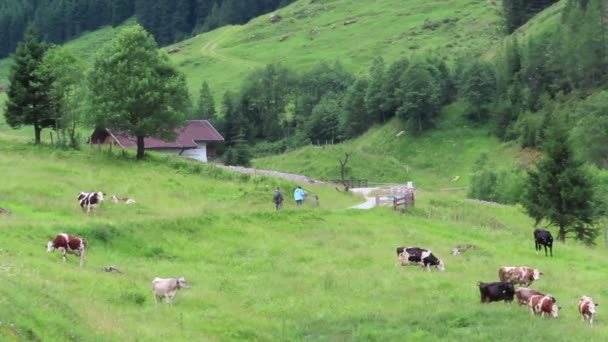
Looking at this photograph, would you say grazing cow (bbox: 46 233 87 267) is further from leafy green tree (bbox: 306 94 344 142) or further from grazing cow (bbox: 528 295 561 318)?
leafy green tree (bbox: 306 94 344 142)

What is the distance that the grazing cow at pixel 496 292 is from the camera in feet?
98.8

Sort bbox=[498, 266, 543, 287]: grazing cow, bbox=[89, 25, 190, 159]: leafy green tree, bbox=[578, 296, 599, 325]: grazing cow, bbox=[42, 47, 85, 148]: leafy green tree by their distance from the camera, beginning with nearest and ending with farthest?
bbox=[578, 296, 599, 325]: grazing cow, bbox=[498, 266, 543, 287]: grazing cow, bbox=[89, 25, 190, 159]: leafy green tree, bbox=[42, 47, 85, 148]: leafy green tree

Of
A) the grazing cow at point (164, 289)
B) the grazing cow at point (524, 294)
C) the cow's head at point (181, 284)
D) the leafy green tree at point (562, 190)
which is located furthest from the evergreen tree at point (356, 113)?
the grazing cow at point (164, 289)

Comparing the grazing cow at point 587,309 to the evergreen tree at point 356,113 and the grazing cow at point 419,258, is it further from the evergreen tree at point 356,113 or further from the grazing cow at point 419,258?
the evergreen tree at point 356,113

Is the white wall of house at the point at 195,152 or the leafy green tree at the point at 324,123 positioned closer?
the white wall of house at the point at 195,152

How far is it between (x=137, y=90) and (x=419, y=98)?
52128mm

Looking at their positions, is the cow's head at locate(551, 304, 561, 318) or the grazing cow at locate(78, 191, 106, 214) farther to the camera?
the grazing cow at locate(78, 191, 106, 214)

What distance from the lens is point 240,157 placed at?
302ft

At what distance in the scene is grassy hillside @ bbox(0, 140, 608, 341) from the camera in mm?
25625

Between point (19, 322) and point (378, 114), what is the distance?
104 m

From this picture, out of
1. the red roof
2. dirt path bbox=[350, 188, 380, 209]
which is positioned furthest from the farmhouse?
dirt path bbox=[350, 188, 380, 209]

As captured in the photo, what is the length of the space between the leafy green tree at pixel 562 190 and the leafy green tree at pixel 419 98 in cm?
5662

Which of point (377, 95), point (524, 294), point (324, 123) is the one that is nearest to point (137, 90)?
point (524, 294)

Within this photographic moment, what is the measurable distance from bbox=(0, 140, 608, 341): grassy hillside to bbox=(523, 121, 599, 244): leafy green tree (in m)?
5.15
